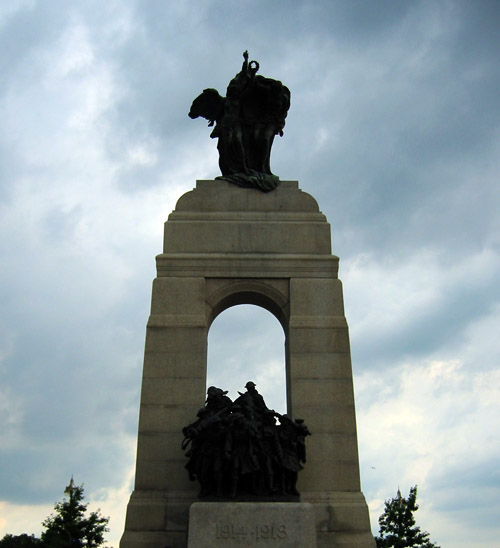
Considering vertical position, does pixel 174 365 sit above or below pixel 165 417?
above

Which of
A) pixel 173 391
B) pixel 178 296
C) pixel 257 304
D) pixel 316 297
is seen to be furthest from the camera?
pixel 257 304

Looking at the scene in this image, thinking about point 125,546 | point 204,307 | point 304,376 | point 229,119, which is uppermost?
point 229,119

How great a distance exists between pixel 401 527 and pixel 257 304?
18896 millimetres

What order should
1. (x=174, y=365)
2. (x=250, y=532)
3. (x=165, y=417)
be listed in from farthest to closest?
(x=174, y=365) < (x=165, y=417) < (x=250, y=532)

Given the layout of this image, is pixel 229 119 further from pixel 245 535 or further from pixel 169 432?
pixel 245 535

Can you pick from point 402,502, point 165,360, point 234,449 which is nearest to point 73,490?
point 402,502

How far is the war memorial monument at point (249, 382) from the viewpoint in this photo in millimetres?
13375

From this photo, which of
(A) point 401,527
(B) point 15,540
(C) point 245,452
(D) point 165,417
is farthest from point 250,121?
(B) point 15,540

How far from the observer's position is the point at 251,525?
12586 millimetres

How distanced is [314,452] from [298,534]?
9.40 feet

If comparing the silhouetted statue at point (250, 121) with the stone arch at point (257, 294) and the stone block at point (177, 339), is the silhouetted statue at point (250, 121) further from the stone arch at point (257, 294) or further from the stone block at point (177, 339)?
the stone block at point (177, 339)

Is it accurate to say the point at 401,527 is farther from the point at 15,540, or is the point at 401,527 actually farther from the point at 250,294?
the point at 15,540

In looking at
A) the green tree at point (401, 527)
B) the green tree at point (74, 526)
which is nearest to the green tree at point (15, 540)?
the green tree at point (74, 526)

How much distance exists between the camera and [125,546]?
45.8 feet
